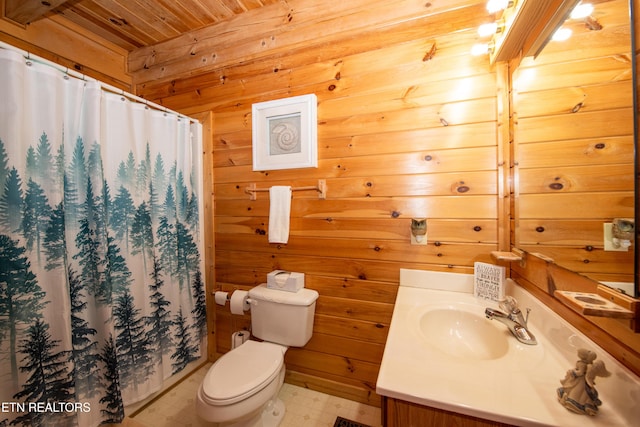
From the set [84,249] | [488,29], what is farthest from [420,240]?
[84,249]

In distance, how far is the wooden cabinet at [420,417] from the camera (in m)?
0.56

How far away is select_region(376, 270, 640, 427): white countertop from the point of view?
53cm

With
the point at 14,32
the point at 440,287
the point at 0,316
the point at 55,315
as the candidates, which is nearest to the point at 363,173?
the point at 440,287

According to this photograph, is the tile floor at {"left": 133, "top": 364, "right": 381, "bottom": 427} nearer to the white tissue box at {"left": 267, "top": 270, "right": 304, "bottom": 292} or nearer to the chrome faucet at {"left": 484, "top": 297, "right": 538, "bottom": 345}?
the white tissue box at {"left": 267, "top": 270, "right": 304, "bottom": 292}

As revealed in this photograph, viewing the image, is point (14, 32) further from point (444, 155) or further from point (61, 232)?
point (444, 155)

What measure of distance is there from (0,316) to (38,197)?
518 millimetres

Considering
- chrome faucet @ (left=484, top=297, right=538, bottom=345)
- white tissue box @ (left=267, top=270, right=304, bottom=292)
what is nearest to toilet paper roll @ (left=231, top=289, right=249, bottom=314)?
white tissue box @ (left=267, top=270, right=304, bottom=292)

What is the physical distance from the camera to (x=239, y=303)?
5.11ft

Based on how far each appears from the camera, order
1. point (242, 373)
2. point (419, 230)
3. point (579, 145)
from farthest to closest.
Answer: point (419, 230), point (242, 373), point (579, 145)

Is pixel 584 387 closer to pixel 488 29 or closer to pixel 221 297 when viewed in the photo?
pixel 488 29

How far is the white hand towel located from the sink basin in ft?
3.06

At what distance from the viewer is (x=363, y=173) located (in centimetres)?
142

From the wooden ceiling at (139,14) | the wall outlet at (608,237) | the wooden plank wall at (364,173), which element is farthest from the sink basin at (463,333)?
the wooden ceiling at (139,14)

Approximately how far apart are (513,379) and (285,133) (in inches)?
61.2
